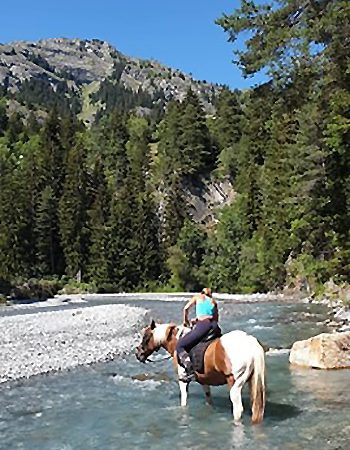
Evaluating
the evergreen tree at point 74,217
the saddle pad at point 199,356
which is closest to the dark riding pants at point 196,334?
the saddle pad at point 199,356

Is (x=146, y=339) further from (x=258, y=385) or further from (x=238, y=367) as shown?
(x=258, y=385)

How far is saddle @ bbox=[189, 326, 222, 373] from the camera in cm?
1224

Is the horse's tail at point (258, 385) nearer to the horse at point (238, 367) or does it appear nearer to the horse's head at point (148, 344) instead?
the horse at point (238, 367)

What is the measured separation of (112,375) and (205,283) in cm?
5831

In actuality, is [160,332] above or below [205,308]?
below

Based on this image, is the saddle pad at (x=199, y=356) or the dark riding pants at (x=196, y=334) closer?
the saddle pad at (x=199, y=356)

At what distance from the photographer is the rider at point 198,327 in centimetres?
1239

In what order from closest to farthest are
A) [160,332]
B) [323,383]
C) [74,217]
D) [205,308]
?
[205,308], [160,332], [323,383], [74,217]

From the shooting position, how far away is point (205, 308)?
1252 centimetres

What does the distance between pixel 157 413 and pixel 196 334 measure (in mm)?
1824

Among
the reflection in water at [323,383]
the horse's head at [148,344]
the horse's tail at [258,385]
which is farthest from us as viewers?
the horse's head at [148,344]

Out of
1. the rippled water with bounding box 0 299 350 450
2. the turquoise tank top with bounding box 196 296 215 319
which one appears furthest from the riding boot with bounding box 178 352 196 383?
the turquoise tank top with bounding box 196 296 215 319

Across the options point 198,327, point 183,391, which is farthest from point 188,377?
point 198,327

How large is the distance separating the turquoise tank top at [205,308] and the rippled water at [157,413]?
Result: 6.38ft
